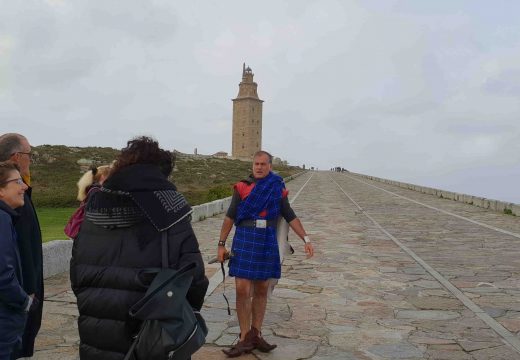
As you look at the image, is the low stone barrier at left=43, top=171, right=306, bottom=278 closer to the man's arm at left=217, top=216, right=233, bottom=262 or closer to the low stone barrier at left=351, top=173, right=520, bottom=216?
the man's arm at left=217, top=216, right=233, bottom=262

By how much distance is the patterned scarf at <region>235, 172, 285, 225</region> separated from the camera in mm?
4707

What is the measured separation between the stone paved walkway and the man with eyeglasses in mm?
1117

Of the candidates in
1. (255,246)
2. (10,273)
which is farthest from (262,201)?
(10,273)

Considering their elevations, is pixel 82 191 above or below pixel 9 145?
below

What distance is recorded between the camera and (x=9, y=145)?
12.3 ft

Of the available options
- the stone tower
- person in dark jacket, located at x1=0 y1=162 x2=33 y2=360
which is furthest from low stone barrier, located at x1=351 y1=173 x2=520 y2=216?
the stone tower

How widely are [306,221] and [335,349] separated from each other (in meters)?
11.3

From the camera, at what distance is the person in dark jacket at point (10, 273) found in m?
2.81

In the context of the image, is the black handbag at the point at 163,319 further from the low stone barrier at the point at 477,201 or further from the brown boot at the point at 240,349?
the low stone barrier at the point at 477,201

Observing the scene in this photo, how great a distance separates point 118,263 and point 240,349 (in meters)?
2.28

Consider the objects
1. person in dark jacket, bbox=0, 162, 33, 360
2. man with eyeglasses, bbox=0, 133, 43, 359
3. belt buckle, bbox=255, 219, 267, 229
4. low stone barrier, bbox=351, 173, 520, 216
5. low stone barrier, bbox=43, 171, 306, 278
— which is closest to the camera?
person in dark jacket, bbox=0, 162, 33, 360

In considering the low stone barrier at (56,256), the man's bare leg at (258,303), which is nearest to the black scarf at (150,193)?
the man's bare leg at (258,303)

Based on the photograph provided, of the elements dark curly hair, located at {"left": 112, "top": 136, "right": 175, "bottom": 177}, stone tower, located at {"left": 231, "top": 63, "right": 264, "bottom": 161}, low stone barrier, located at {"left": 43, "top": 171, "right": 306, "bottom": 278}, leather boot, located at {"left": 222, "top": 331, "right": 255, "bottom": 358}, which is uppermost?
stone tower, located at {"left": 231, "top": 63, "right": 264, "bottom": 161}

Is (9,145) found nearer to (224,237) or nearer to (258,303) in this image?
(224,237)
